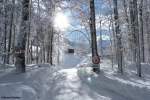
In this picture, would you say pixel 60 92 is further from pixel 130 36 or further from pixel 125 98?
pixel 130 36

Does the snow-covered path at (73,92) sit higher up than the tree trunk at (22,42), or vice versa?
the tree trunk at (22,42)

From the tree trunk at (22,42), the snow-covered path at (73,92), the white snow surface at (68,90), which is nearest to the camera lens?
the white snow surface at (68,90)

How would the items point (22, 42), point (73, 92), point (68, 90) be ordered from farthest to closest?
1. point (22, 42)
2. point (68, 90)
3. point (73, 92)

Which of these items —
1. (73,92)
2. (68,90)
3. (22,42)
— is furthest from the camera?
(22,42)

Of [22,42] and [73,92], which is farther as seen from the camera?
[22,42]

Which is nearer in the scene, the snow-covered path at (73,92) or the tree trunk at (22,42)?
the snow-covered path at (73,92)

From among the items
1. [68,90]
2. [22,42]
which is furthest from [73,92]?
[22,42]

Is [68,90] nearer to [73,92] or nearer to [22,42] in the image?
[73,92]

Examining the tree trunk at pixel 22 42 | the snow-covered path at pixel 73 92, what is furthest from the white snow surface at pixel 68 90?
the tree trunk at pixel 22 42

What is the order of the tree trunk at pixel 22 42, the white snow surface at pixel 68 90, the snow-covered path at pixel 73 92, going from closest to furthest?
1. the white snow surface at pixel 68 90
2. the snow-covered path at pixel 73 92
3. the tree trunk at pixel 22 42

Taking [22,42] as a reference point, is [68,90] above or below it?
below

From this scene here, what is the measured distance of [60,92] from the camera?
1128 centimetres

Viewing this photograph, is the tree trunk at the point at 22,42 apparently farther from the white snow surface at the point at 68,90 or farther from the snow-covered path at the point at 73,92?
the snow-covered path at the point at 73,92

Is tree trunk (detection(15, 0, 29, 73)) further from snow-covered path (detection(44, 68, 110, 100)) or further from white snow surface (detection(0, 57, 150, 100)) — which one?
snow-covered path (detection(44, 68, 110, 100))
